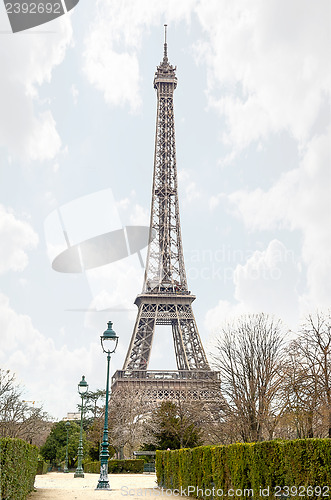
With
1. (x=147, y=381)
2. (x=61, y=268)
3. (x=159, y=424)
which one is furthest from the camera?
(x=147, y=381)

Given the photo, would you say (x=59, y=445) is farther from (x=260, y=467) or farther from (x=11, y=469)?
(x=260, y=467)

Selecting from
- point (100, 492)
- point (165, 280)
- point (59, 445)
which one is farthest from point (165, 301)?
point (100, 492)

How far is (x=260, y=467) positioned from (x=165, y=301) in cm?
5174

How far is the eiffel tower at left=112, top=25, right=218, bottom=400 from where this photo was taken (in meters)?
59.0

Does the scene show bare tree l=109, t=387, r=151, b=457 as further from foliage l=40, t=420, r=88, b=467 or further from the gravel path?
the gravel path

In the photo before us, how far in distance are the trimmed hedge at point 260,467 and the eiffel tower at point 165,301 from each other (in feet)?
122

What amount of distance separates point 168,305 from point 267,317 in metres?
26.6

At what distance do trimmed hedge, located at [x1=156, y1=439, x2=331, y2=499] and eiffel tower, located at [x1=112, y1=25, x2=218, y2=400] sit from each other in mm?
37063

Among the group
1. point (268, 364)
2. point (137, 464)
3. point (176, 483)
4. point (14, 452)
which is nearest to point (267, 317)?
point (268, 364)

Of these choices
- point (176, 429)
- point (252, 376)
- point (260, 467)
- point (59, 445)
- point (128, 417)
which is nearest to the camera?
point (260, 467)

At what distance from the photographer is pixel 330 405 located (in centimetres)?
2642

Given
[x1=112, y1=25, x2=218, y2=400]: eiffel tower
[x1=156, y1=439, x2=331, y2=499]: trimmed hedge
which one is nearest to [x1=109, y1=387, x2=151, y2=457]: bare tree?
[x1=112, y1=25, x2=218, y2=400]: eiffel tower

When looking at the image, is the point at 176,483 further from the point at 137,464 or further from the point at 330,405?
the point at 137,464

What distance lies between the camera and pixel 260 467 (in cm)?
1145
